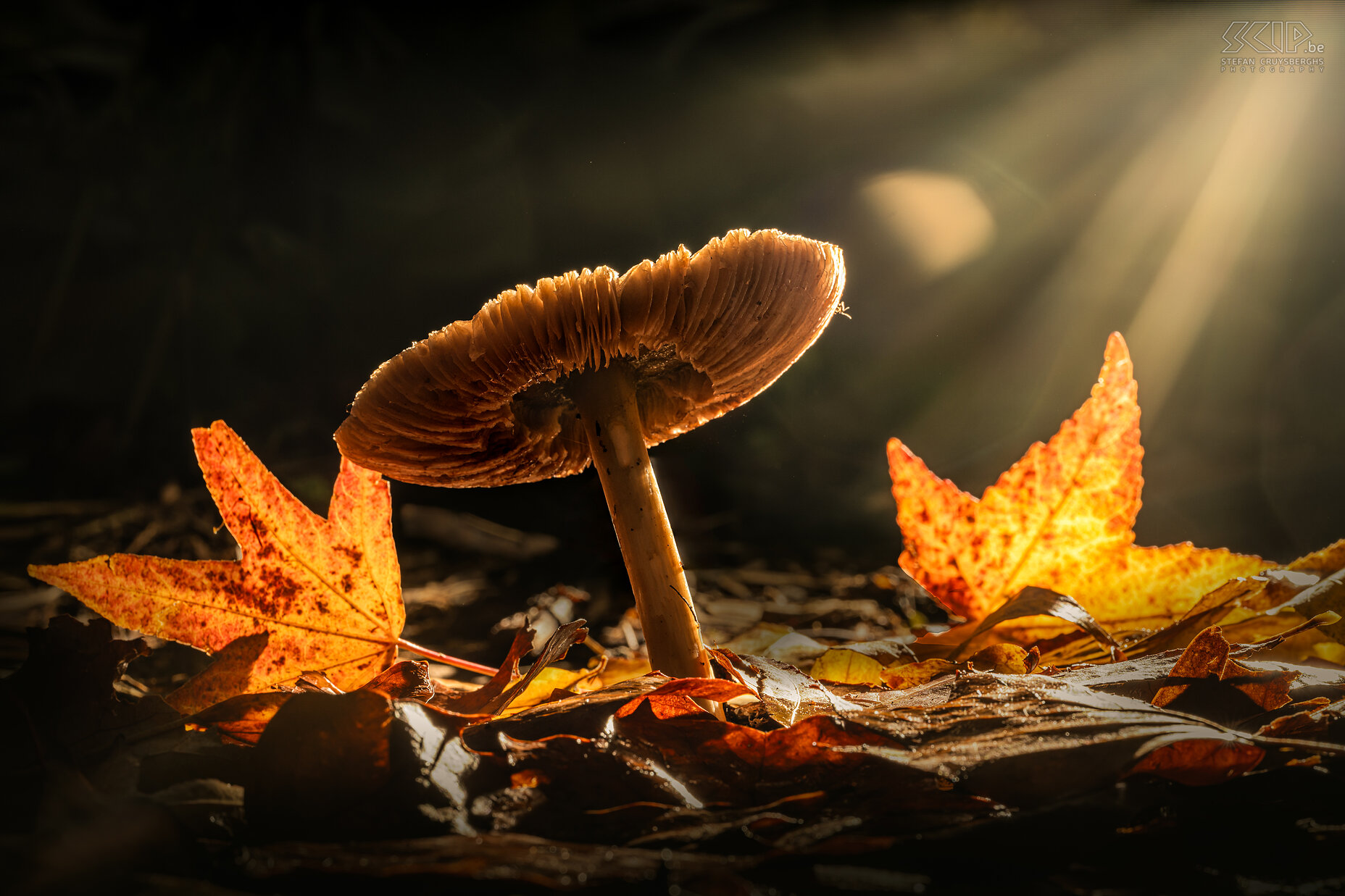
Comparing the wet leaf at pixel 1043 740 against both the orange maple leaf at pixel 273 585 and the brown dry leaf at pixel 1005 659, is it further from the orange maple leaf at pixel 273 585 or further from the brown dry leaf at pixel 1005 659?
the orange maple leaf at pixel 273 585

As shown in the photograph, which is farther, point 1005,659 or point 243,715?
point 1005,659

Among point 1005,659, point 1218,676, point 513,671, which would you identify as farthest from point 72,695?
point 1218,676

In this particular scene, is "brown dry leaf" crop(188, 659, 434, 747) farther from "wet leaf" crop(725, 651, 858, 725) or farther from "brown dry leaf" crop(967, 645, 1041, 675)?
"brown dry leaf" crop(967, 645, 1041, 675)

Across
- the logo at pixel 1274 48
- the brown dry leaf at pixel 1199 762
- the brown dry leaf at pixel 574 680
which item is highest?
the logo at pixel 1274 48

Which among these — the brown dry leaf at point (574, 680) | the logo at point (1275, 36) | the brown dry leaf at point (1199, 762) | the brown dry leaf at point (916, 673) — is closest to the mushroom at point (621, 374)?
the brown dry leaf at point (574, 680)

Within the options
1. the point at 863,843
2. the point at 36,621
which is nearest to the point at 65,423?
the point at 36,621

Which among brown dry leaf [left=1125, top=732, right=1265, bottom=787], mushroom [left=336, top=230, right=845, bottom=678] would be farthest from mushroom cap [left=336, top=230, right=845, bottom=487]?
brown dry leaf [left=1125, top=732, right=1265, bottom=787]

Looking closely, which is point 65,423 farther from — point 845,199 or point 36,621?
point 845,199

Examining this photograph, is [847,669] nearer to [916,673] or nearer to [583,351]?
[916,673]
